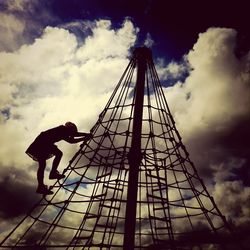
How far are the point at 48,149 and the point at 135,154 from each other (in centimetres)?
267

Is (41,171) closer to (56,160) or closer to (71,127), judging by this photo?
(56,160)

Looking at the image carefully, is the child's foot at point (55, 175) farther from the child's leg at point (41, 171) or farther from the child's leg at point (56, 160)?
the child's leg at point (41, 171)

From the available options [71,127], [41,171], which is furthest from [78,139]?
[41,171]

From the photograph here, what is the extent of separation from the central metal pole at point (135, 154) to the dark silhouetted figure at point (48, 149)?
2055mm

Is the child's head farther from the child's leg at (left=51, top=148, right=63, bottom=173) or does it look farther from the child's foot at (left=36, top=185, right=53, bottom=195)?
the child's foot at (left=36, top=185, right=53, bottom=195)

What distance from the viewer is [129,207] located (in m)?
8.14

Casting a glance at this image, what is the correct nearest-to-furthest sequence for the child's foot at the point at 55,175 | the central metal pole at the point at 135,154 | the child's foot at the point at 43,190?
the central metal pole at the point at 135,154, the child's foot at the point at 43,190, the child's foot at the point at 55,175

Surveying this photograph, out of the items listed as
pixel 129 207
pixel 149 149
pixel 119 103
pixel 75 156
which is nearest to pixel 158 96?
pixel 119 103

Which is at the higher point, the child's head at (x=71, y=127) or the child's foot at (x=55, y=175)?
the child's head at (x=71, y=127)

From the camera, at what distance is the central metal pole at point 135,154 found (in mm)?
7830

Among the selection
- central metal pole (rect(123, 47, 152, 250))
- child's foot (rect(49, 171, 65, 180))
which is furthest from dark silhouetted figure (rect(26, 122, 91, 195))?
central metal pole (rect(123, 47, 152, 250))

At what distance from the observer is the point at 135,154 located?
357 inches

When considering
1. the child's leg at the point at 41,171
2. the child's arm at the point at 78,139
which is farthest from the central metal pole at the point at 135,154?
the child's leg at the point at 41,171

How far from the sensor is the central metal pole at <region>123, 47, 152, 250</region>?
7.83 m
